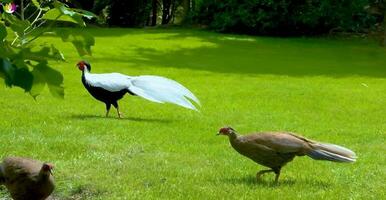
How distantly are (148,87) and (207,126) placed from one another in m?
0.98

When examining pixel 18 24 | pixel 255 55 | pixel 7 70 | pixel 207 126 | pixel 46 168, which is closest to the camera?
pixel 7 70

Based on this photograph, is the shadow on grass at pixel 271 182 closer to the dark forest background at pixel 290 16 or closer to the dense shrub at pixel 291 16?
the dark forest background at pixel 290 16

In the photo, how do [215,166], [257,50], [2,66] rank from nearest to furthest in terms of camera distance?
[2,66] < [215,166] < [257,50]

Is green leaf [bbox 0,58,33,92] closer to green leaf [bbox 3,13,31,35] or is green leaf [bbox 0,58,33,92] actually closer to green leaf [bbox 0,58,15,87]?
green leaf [bbox 0,58,15,87]

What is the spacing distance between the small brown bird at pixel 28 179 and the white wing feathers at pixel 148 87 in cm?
451

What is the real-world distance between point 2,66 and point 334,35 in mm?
24738

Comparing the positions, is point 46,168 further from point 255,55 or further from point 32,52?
point 255,55

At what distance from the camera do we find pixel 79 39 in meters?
1.77

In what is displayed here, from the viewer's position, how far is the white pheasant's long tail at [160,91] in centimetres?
906

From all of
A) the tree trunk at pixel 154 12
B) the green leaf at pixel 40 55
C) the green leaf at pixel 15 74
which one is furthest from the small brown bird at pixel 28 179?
the tree trunk at pixel 154 12

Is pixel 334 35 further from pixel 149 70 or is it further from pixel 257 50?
pixel 149 70

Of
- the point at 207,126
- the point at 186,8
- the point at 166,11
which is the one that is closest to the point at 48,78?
the point at 207,126

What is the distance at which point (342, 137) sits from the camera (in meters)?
8.47

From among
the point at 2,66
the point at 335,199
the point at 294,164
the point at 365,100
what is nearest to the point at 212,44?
the point at 365,100
